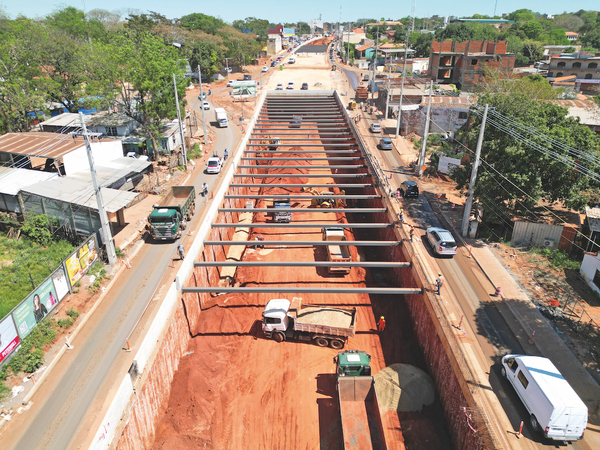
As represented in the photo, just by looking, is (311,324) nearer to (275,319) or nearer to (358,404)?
(275,319)

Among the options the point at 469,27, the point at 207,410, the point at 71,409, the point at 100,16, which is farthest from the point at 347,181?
the point at 469,27

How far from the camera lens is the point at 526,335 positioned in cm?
2198

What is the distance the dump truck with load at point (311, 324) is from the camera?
892 inches

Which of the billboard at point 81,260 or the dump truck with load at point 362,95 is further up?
the dump truck with load at point 362,95

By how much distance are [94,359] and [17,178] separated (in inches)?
905

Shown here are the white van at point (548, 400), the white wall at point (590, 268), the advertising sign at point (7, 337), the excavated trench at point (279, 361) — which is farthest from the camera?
the white wall at point (590, 268)

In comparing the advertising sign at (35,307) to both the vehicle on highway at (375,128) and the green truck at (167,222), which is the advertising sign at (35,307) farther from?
the vehicle on highway at (375,128)

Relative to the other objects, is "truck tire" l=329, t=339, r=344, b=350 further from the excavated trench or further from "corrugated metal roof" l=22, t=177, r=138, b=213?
"corrugated metal roof" l=22, t=177, r=138, b=213

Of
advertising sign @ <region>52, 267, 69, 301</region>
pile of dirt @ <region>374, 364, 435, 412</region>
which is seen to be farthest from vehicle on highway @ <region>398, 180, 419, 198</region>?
advertising sign @ <region>52, 267, 69, 301</region>

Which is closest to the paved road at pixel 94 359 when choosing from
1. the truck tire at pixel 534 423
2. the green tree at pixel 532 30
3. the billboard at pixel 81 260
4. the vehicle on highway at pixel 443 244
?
the billboard at pixel 81 260

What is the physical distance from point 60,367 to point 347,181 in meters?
36.0

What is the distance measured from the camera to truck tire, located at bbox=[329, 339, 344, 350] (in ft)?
75.4

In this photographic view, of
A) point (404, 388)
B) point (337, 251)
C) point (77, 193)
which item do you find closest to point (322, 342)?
point (404, 388)

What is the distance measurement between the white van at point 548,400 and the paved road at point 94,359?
758 inches
